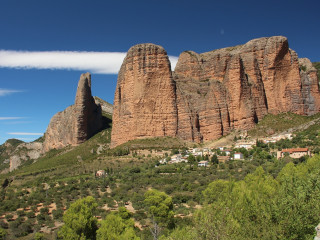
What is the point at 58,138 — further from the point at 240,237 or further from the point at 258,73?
the point at 240,237

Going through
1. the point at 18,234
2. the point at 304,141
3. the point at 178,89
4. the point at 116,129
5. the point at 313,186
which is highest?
the point at 178,89

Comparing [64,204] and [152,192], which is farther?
[64,204]

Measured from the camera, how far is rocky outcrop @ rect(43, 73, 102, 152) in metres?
100

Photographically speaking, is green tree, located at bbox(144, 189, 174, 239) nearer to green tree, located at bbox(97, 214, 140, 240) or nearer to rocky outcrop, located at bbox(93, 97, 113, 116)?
green tree, located at bbox(97, 214, 140, 240)

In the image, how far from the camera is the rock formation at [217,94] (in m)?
77.8

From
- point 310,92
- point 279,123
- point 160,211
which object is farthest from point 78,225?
point 310,92

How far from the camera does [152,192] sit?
3512 cm

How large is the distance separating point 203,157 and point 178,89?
25287 millimetres

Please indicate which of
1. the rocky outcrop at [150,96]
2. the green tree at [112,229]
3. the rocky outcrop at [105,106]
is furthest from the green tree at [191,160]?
the rocky outcrop at [105,106]

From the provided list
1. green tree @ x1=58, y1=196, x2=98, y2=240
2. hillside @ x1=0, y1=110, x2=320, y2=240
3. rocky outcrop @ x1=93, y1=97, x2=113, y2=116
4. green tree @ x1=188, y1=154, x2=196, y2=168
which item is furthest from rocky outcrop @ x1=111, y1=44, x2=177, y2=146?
rocky outcrop @ x1=93, y1=97, x2=113, y2=116

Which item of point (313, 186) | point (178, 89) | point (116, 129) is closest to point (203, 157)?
point (178, 89)

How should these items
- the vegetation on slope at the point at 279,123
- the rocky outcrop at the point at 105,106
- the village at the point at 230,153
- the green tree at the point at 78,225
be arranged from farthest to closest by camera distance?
the rocky outcrop at the point at 105,106
the vegetation on slope at the point at 279,123
the village at the point at 230,153
the green tree at the point at 78,225

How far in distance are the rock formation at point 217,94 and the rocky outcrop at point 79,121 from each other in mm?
22956

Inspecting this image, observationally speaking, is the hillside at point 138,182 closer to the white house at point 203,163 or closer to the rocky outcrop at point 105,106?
the white house at point 203,163
